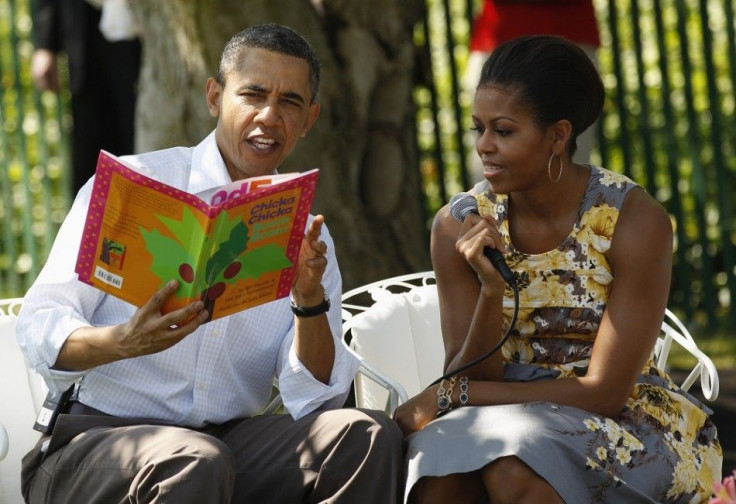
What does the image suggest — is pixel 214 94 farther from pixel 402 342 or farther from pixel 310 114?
pixel 402 342

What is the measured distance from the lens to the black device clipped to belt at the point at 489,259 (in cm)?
398

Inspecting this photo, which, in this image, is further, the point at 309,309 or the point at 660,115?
the point at 660,115

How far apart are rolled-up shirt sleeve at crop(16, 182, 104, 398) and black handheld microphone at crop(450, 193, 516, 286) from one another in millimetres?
1020

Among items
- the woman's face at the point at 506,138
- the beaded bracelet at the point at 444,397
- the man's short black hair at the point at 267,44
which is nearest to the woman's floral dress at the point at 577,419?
the beaded bracelet at the point at 444,397

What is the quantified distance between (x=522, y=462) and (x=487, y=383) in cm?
39

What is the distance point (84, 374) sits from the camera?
12.9 feet

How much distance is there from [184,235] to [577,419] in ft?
3.88

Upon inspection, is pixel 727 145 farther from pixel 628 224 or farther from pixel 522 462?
pixel 522 462

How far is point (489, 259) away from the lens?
403 centimetres

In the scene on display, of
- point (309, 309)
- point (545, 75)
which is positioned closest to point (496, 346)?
point (309, 309)

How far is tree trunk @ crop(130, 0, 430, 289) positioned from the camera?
675cm

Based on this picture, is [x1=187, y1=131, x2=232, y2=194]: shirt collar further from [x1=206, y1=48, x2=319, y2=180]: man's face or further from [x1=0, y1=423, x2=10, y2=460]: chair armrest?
[x1=0, y1=423, x2=10, y2=460]: chair armrest

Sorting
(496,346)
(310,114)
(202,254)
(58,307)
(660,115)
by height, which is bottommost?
(660,115)

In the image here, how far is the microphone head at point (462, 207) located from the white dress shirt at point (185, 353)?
39cm
